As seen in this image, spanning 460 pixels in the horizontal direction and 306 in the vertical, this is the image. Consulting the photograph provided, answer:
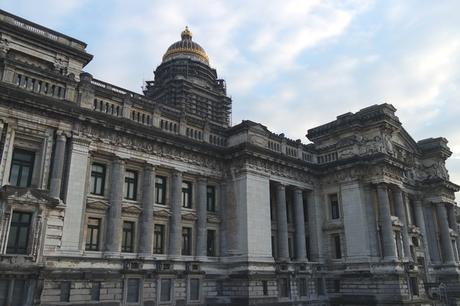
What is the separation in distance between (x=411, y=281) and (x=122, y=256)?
2682cm

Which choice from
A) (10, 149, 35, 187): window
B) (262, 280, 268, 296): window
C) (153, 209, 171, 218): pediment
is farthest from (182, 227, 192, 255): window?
(10, 149, 35, 187): window

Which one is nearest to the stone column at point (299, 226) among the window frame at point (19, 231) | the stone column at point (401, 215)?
the stone column at point (401, 215)

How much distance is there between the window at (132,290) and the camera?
27.3m

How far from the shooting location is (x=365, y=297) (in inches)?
1438

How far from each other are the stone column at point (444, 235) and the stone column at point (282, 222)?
2444 cm

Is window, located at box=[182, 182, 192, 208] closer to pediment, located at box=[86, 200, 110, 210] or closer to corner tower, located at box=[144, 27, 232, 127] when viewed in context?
pediment, located at box=[86, 200, 110, 210]

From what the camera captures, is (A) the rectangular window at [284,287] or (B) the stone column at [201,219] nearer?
(B) the stone column at [201,219]

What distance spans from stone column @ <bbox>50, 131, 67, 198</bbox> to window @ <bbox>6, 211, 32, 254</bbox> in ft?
6.72

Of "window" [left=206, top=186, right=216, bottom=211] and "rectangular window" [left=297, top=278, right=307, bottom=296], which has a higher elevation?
"window" [left=206, top=186, right=216, bottom=211]

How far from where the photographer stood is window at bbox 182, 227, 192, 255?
32.3m

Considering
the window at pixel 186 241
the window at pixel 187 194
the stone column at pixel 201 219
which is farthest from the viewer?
the window at pixel 187 194

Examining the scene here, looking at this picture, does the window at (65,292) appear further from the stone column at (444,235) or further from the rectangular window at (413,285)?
the stone column at (444,235)

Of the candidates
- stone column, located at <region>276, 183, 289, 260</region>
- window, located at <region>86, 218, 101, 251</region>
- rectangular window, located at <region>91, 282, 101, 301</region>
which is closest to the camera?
rectangular window, located at <region>91, 282, 101, 301</region>

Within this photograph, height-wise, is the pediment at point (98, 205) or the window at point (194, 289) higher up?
the pediment at point (98, 205)
